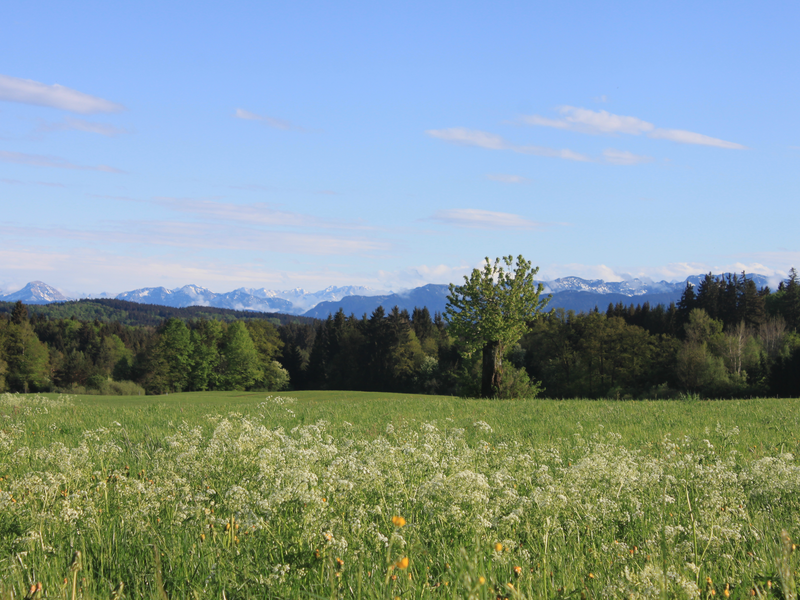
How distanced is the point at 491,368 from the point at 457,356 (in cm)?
5782

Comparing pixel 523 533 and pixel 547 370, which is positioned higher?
pixel 523 533

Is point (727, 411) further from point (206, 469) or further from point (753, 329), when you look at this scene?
point (753, 329)

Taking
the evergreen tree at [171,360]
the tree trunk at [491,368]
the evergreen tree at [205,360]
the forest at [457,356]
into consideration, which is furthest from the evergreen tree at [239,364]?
the tree trunk at [491,368]

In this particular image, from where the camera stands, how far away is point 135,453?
8523mm

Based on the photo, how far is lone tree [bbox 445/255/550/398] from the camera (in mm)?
30797

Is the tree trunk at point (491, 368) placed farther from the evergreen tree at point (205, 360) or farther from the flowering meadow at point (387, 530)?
the evergreen tree at point (205, 360)

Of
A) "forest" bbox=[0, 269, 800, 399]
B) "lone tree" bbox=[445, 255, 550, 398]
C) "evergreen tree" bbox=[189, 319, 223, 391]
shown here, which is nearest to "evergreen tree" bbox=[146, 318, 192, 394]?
"forest" bbox=[0, 269, 800, 399]

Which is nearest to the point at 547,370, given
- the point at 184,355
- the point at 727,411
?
the point at 184,355

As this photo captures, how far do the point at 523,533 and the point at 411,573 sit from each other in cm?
145

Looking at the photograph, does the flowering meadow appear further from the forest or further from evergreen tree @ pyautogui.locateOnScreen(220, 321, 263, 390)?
evergreen tree @ pyautogui.locateOnScreen(220, 321, 263, 390)

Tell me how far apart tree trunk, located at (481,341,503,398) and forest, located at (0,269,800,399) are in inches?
1137

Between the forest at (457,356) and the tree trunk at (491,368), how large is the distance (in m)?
28.9

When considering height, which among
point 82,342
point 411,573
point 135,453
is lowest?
point 82,342

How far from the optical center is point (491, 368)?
31.4m
